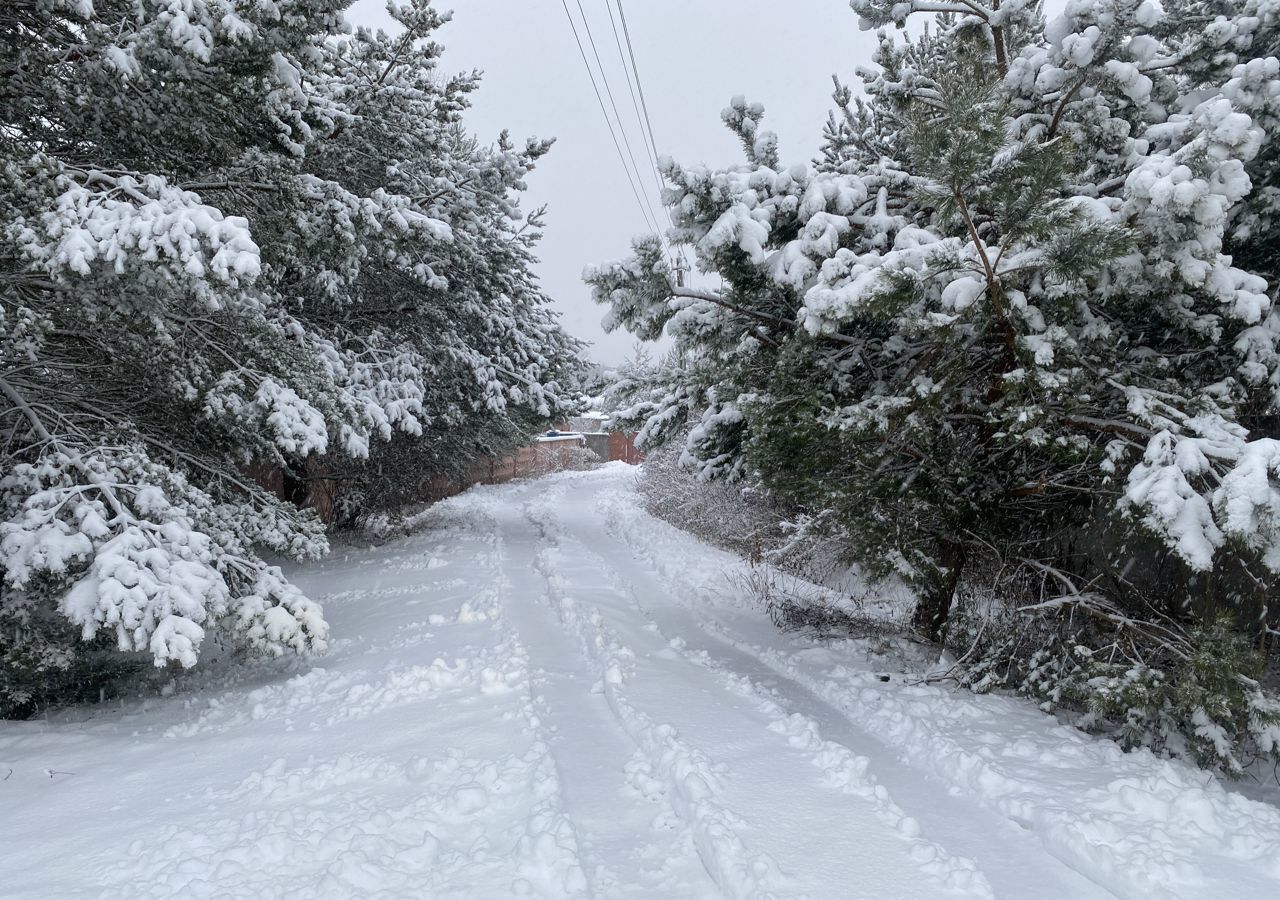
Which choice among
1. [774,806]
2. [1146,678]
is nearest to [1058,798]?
[1146,678]

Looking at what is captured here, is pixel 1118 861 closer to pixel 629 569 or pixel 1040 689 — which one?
pixel 1040 689

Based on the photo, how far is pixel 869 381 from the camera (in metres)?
6.02

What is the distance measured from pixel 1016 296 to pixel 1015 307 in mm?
82

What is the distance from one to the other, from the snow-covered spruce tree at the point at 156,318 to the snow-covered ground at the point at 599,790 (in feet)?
2.72

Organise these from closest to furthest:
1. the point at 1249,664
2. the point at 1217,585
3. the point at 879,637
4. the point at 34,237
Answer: the point at 1249,664 → the point at 34,237 → the point at 1217,585 → the point at 879,637

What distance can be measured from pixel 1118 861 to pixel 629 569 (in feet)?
28.0

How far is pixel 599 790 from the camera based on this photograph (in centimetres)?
379

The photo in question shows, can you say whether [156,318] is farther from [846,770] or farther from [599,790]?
[846,770]

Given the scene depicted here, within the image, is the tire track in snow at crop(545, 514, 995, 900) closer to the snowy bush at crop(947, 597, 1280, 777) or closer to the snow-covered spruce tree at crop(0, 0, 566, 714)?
the snowy bush at crop(947, 597, 1280, 777)

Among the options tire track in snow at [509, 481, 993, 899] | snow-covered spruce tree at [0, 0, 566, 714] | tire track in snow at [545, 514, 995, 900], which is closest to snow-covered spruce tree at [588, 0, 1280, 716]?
tire track in snow at [545, 514, 995, 900]

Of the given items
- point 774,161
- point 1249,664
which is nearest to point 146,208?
point 774,161

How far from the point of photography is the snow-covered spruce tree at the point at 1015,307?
3.99 metres

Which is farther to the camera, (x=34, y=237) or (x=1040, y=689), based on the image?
(x=1040, y=689)

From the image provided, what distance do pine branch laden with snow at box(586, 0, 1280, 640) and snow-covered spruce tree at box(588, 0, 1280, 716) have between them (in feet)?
0.06
